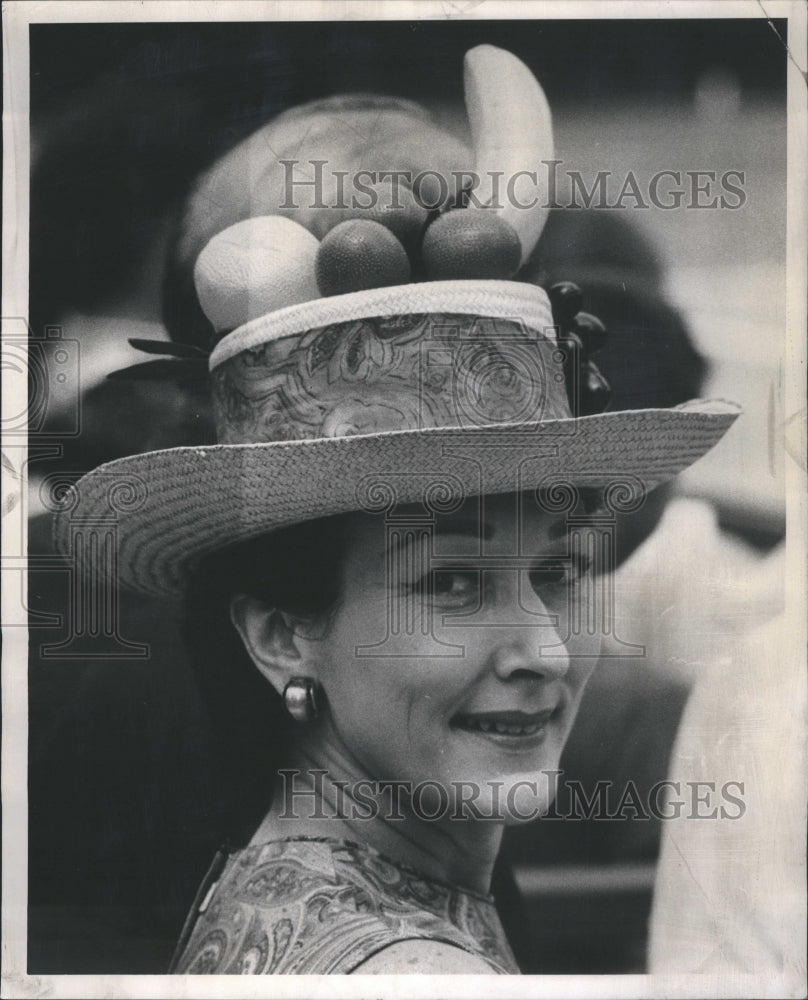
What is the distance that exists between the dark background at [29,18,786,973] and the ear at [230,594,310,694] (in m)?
0.19

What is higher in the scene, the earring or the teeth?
the earring

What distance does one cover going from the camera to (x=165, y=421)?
299 cm

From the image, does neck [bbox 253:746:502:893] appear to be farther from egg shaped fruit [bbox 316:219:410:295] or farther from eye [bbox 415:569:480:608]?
egg shaped fruit [bbox 316:219:410:295]

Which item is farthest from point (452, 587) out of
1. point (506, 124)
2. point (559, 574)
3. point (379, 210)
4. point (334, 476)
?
point (506, 124)

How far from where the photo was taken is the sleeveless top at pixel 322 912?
9.34ft

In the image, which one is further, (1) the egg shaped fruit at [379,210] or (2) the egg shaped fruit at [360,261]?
(1) the egg shaped fruit at [379,210]

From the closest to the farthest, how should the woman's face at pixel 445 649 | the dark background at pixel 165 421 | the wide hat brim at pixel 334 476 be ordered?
the wide hat brim at pixel 334 476, the woman's face at pixel 445 649, the dark background at pixel 165 421

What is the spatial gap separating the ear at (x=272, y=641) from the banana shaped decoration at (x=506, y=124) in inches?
43.3

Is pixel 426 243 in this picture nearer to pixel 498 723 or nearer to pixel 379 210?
pixel 379 210

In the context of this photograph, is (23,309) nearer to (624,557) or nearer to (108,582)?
(108,582)

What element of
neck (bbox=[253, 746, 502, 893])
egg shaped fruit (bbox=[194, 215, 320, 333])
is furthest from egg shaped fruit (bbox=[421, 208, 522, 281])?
neck (bbox=[253, 746, 502, 893])

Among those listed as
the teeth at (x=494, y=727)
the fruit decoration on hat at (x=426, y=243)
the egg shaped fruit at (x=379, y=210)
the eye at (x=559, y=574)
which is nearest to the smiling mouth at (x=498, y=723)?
the teeth at (x=494, y=727)

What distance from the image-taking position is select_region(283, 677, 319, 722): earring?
291 centimetres

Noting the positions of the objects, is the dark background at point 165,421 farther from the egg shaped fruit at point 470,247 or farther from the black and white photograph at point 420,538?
the egg shaped fruit at point 470,247
